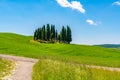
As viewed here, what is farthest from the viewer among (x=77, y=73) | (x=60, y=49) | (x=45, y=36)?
(x=45, y=36)

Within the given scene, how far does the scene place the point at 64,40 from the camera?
15175 centimetres

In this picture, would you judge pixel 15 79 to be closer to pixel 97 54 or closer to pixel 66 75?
pixel 66 75

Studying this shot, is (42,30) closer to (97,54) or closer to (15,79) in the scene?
(97,54)

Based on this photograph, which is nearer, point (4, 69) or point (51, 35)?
point (4, 69)

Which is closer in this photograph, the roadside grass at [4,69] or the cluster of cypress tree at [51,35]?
the roadside grass at [4,69]

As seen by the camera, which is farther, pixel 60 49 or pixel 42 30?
pixel 42 30

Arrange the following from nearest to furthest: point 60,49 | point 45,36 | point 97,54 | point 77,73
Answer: point 77,73 → point 97,54 → point 60,49 → point 45,36

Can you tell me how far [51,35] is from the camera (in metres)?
147

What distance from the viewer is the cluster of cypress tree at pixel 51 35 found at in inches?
5743

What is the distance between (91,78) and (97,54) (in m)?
61.5

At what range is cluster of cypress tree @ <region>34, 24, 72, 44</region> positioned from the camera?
145875 millimetres

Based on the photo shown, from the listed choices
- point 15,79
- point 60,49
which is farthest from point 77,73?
point 60,49

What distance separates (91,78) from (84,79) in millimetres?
896

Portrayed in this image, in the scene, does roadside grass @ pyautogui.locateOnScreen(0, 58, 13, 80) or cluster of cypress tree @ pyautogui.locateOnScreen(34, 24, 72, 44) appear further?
cluster of cypress tree @ pyautogui.locateOnScreen(34, 24, 72, 44)
